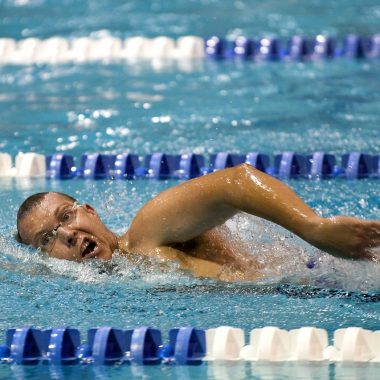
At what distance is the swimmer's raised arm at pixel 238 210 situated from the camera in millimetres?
2961

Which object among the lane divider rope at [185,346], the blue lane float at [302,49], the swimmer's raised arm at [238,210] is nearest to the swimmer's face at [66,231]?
the swimmer's raised arm at [238,210]

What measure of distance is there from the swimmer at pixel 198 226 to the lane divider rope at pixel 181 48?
4.19 m

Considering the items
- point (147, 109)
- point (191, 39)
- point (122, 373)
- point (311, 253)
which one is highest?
point (191, 39)

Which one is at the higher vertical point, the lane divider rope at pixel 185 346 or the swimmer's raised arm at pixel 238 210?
the swimmer's raised arm at pixel 238 210

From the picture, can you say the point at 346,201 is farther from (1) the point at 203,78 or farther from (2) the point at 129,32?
(2) the point at 129,32

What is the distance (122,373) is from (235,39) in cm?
528

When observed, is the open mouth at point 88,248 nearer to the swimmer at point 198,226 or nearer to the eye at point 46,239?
the swimmer at point 198,226

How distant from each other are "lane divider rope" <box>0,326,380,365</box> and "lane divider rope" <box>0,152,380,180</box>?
2136mm

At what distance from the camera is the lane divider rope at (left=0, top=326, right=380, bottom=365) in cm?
302

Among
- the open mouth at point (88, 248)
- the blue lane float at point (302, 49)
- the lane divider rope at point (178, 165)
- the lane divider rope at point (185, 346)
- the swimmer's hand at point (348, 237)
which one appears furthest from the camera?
the blue lane float at point (302, 49)

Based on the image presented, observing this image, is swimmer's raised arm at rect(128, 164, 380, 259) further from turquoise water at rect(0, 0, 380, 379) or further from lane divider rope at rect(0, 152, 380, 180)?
lane divider rope at rect(0, 152, 380, 180)

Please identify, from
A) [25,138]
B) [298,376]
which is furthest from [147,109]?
[298,376]

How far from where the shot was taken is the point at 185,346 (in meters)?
3.05

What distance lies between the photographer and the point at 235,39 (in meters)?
8.01
